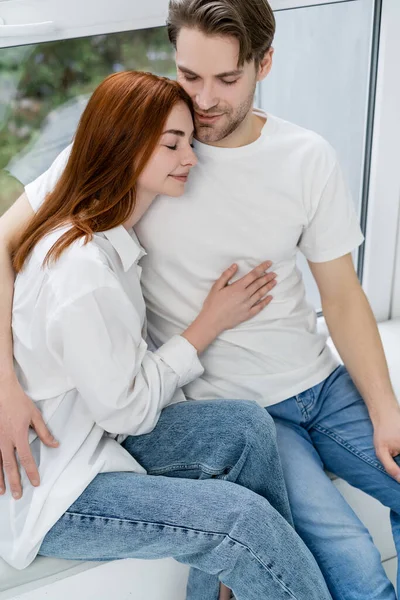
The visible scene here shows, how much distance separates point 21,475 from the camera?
4.00 feet

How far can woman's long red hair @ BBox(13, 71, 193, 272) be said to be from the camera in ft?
4.02

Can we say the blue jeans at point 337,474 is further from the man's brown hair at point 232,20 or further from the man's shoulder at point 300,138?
the man's brown hair at point 232,20

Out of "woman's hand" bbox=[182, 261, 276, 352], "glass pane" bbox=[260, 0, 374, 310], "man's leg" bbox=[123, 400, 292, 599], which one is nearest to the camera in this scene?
"man's leg" bbox=[123, 400, 292, 599]

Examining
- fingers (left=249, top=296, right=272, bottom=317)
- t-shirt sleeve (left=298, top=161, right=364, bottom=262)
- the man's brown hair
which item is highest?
the man's brown hair

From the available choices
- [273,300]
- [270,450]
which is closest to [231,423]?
[270,450]

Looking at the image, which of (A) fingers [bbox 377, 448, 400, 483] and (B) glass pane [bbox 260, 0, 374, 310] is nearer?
(A) fingers [bbox 377, 448, 400, 483]

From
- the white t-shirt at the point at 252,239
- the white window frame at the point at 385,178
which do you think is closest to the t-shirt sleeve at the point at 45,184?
the white t-shirt at the point at 252,239

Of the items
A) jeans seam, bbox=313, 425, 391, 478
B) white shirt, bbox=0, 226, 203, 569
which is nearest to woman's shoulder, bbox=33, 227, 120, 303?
white shirt, bbox=0, 226, 203, 569

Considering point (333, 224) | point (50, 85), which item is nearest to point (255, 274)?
point (333, 224)

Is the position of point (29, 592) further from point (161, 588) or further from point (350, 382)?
point (350, 382)

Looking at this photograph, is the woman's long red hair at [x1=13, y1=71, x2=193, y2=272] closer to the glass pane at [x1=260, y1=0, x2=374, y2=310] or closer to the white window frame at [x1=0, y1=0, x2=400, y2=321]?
the white window frame at [x1=0, y1=0, x2=400, y2=321]

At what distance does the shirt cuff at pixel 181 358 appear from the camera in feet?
4.27

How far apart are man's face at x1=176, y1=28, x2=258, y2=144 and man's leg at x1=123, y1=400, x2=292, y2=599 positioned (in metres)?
0.50

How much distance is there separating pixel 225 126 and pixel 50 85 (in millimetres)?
450
